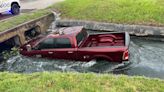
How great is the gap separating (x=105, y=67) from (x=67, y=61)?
173 centimetres

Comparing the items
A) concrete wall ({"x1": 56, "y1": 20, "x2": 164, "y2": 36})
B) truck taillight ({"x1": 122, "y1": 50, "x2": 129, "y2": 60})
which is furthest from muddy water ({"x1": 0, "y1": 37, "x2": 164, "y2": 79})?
concrete wall ({"x1": 56, "y1": 20, "x2": 164, "y2": 36})

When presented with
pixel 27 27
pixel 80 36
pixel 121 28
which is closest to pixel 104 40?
pixel 80 36

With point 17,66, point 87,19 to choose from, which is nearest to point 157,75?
point 17,66

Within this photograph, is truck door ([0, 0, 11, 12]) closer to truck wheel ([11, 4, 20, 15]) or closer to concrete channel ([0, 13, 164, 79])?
truck wheel ([11, 4, 20, 15])

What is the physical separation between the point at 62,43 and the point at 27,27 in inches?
232

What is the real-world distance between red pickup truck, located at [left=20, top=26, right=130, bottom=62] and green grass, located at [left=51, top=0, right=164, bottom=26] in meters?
4.44

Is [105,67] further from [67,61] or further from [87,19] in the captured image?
[87,19]

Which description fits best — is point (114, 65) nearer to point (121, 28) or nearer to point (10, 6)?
point (121, 28)

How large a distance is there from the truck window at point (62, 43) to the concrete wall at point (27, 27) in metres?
4.40

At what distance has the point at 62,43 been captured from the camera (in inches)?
521

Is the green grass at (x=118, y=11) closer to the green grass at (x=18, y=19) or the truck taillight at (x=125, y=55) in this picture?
the green grass at (x=18, y=19)

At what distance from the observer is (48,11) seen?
21141mm

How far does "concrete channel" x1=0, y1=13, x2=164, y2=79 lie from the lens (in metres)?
12.3

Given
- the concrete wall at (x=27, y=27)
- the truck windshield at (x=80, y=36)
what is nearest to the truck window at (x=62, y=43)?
the truck windshield at (x=80, y=36)
